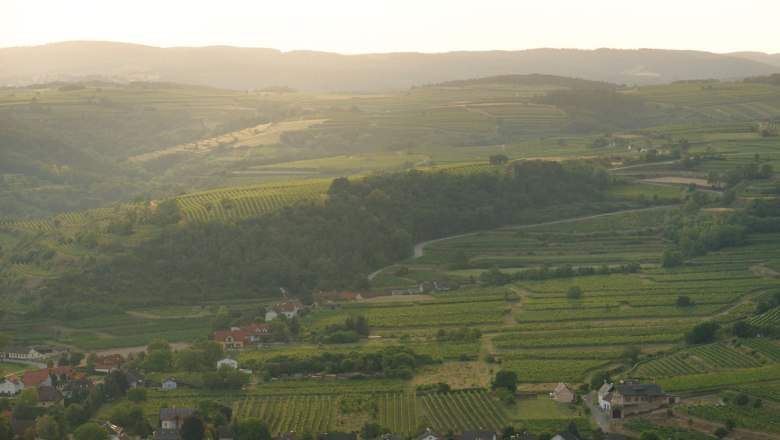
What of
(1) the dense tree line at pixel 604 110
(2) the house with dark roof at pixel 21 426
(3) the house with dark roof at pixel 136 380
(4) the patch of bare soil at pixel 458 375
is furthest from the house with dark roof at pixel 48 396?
(1) the dense tree line at pixel 604 110

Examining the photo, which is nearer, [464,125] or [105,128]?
[464,125]

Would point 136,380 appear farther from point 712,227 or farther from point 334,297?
point 712,227

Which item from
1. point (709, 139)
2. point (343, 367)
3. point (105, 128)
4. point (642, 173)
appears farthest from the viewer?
point (105, 128)

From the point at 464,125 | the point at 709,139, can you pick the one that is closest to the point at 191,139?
the point at 464,125

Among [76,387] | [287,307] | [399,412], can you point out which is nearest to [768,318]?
[399,412]

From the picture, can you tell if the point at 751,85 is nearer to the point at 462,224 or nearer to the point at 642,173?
the point at 642,173

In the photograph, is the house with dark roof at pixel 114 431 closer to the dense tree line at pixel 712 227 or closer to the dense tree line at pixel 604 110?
the dense tree line at pixel 712 227
